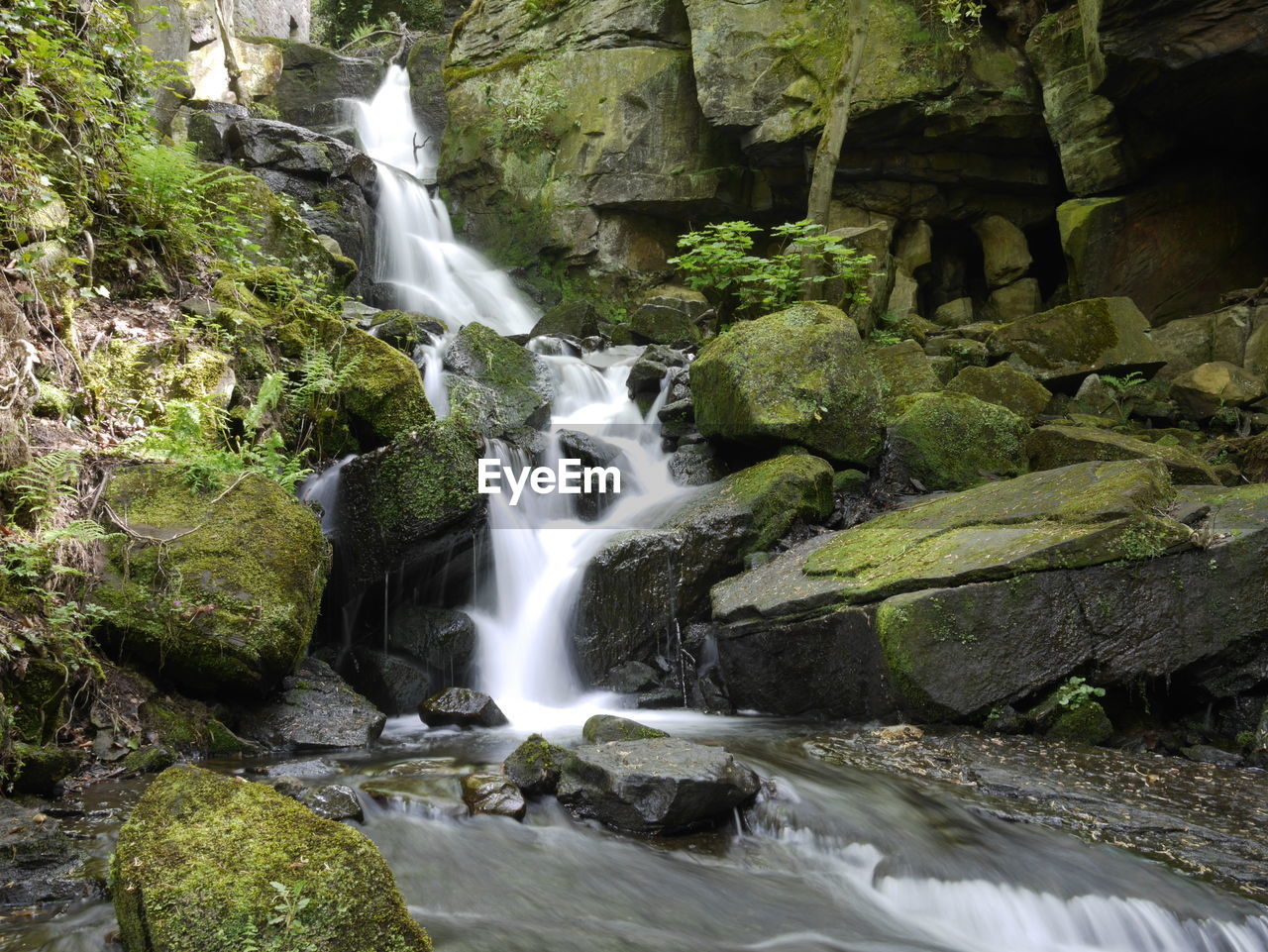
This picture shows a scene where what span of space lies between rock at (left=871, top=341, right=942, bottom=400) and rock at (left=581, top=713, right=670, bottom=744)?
526 cm

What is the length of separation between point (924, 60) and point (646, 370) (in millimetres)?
6793

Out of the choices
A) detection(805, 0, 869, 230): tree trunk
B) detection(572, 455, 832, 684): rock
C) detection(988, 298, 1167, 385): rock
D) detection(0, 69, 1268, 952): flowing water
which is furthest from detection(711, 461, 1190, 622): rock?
detection(805, 0, 869, 230): tree trunk

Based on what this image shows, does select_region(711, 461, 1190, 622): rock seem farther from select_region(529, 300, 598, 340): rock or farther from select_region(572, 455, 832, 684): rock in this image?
select_region(529, 300, 598, 340): rock

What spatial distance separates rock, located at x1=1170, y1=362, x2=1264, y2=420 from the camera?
381 inches

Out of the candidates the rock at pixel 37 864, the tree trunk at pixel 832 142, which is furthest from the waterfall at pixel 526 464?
the rock at pixel 37 864

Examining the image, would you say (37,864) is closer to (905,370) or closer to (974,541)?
(974,541)

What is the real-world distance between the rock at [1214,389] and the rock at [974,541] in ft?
14.4

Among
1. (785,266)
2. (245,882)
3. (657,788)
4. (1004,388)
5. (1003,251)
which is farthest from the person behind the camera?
(1003,251)

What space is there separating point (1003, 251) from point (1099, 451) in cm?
806

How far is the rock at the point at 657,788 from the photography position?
4.08 metres

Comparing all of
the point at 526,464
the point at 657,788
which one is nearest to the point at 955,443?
the point at 526,464

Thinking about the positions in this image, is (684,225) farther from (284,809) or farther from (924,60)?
(284,809)

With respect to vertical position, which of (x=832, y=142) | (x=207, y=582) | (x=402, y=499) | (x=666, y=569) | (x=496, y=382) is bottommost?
(x=666, y=569)

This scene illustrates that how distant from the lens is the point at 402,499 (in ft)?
22.4
